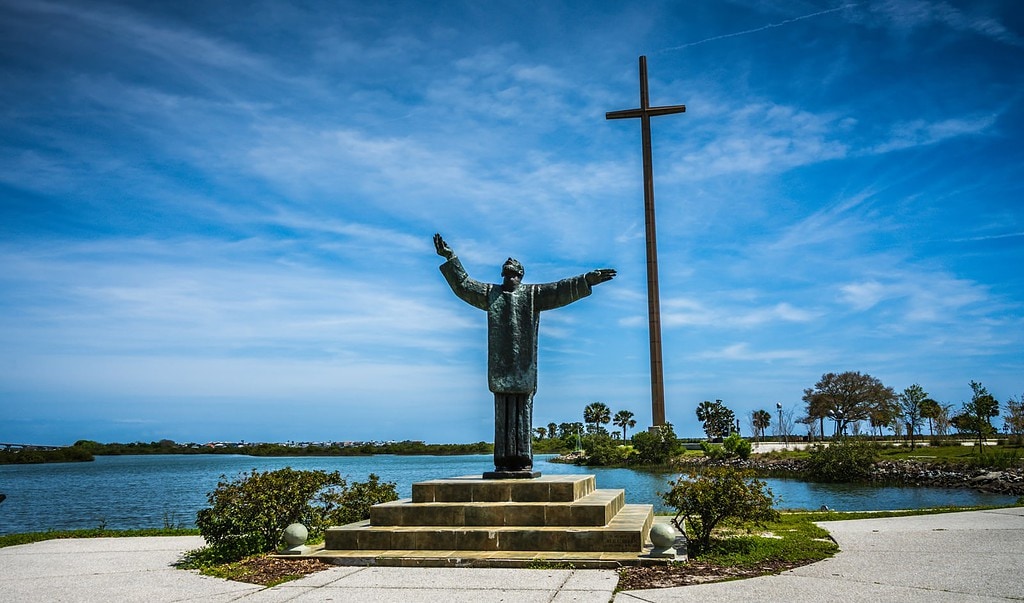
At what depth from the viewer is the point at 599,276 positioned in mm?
11266

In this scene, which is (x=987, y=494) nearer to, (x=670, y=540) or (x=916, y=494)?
(x=916, y=494)

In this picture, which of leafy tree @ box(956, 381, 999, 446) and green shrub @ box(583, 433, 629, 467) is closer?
leafy tree @ box(956, 381, 999, 446)

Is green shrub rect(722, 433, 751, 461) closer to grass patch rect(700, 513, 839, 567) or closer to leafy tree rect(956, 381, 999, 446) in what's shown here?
leafy tree rect(956, 381, 999, 446)

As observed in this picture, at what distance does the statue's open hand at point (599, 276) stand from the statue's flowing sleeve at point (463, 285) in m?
1.68

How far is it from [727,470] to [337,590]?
5.23 m

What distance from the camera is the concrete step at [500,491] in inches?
391

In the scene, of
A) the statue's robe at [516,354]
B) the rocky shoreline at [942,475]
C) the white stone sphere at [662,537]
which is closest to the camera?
the white stone sphere at [662,537]

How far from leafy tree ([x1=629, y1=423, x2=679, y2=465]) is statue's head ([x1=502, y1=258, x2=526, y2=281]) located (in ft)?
123

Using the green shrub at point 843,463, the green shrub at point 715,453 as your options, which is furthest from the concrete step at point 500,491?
the green shrub at point 715,453

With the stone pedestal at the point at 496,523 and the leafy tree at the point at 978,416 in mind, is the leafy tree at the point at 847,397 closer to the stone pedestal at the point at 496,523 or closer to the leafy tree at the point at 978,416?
the leafy tree at the point at 978,416

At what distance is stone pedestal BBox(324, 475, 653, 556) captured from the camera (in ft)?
29.9

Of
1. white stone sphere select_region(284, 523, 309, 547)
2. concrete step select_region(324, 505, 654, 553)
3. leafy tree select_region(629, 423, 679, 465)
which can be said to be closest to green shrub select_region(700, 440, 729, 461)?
leafy tree select_region(629, 423, 679, 465)

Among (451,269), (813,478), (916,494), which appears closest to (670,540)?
(451,269)

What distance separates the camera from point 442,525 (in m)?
9.88
